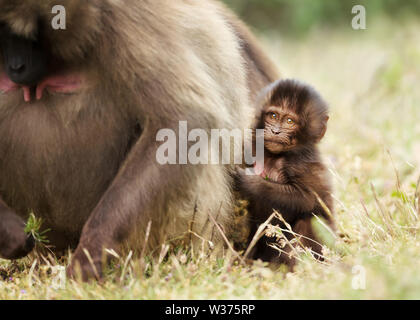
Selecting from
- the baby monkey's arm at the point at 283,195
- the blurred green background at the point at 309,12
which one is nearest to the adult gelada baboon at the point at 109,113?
the baby monkey's arm at the point at 283,195

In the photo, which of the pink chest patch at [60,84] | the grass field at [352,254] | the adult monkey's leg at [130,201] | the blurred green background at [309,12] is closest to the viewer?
the grass field at [352,254]

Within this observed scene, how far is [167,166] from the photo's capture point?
2.91 meters

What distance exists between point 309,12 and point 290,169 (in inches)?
425

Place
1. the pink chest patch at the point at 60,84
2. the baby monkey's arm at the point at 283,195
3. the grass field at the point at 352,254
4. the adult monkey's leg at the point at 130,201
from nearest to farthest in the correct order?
1. the grass field at the point at 352,254
2. the adult monkey's leg at the point at 130,201
3. the pink chest patch at the point at 60,84
4. the baby monkey's arm at the point at 283,195

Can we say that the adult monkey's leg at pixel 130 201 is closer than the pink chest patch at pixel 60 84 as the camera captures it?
Yes

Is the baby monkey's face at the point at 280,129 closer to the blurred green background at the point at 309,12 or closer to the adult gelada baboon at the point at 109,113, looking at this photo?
the adult gelada baboon at the point at 109,113

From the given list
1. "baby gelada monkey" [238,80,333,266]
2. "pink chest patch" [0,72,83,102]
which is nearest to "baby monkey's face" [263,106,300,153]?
"baby gelada monkey" [238,80,333,266]

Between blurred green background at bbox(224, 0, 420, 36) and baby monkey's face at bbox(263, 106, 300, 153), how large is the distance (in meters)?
7.77

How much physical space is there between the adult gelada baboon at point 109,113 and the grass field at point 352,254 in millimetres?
181

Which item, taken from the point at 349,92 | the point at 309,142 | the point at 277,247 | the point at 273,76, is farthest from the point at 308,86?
the point at 349,92

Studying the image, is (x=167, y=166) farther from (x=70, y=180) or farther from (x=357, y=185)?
(x=357, y=185)

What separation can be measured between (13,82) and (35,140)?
0.29 meters

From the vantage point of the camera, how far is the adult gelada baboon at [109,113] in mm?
2842
